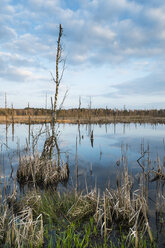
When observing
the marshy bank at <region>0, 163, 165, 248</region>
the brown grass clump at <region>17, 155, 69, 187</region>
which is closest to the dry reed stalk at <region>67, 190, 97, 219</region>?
the marshy bank at <region>0, 163, 165, 248</region>

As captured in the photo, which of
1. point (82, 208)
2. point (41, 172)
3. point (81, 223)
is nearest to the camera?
point (81, 223)

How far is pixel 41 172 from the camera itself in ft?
30.2

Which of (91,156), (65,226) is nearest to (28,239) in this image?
(65,226)

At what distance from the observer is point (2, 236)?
4.08 m

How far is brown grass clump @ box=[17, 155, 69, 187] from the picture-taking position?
879 centimetres

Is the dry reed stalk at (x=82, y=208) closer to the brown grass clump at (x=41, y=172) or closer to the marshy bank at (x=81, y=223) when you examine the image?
the marshy bank at (x=81, y=223)

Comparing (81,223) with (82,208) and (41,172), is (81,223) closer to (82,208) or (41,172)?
(82,208)

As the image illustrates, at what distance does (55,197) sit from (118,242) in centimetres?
330

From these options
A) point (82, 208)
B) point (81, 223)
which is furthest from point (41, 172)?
point (81, 223)

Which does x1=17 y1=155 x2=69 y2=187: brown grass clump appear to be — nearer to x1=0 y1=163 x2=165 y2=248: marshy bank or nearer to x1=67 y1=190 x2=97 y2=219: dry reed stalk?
x1=0 y1=163 x2=165 y2=248: marshy bank

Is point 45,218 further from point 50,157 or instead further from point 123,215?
point 50,157

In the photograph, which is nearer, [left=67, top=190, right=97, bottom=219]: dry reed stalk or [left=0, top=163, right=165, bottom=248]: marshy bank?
[left=0, top=163, right=165, bottom=248]: marshy bank

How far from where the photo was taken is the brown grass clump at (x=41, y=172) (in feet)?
28.8

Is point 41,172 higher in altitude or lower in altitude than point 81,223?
higher
